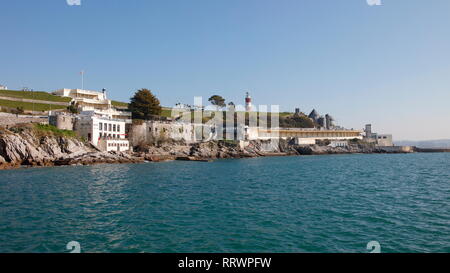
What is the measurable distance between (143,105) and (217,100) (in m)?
58.0

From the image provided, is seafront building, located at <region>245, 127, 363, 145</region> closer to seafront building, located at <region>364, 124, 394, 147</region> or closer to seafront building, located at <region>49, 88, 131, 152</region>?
seafront building, located at <region>364, 124, 394, 147</region>

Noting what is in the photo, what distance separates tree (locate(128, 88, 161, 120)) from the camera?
73375 millimetres

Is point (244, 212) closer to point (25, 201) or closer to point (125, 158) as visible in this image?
point (25, 201)

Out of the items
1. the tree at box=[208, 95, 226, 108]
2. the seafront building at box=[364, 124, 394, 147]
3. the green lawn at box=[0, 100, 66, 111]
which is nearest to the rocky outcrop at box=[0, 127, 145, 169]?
the green lawn at box=[0, 100, 66, 111]

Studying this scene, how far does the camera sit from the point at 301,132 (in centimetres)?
11300

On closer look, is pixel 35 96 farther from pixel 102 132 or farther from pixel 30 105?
pixel 102 132

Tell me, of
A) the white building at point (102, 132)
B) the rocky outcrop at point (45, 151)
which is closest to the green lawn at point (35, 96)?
the white building at point (102, 132)

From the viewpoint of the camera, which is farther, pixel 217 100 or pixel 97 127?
pixel 217 100

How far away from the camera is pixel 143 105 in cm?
7306

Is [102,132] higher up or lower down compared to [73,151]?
higher up

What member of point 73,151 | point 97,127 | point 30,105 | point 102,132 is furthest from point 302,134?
point 30,105

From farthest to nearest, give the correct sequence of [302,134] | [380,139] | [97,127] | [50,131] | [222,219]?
[380,139] < [302,134] < [97,127] < [50,131] < [222,219]
